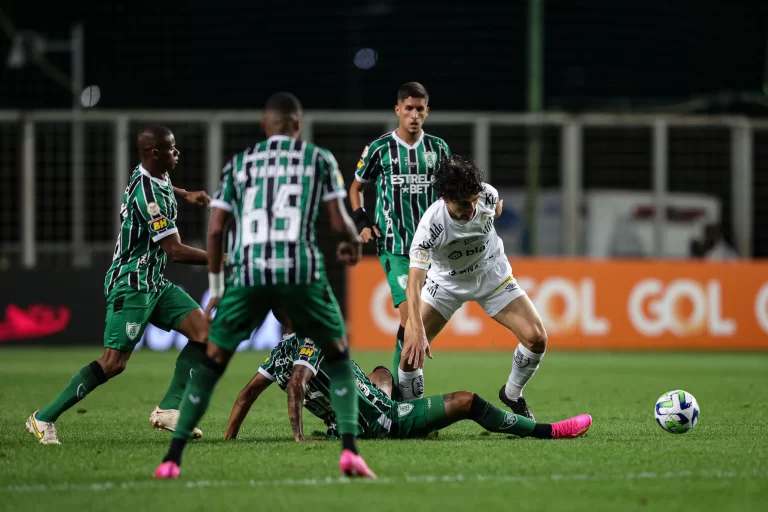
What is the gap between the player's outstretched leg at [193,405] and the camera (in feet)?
20.7

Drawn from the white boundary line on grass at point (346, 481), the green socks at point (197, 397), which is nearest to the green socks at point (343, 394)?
the white boundary line on grass at point (346, 481)

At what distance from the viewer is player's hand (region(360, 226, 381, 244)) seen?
957 centimetres

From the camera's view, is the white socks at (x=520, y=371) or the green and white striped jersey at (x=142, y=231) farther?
the white socks at (x=520, y=371)

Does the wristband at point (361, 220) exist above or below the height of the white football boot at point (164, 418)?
above

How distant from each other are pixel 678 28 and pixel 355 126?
917 cm

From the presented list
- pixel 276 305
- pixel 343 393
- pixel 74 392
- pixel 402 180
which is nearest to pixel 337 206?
pixel 276 305

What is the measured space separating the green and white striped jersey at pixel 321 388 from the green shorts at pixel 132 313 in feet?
2.89

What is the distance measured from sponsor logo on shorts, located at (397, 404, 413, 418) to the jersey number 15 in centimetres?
212

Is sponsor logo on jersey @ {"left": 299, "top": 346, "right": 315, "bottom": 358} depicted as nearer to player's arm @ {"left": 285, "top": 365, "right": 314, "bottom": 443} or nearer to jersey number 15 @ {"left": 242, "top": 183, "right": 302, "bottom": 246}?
player's arm @ {"left": 285, "top": 365, "right": 314, "bottom": 443}

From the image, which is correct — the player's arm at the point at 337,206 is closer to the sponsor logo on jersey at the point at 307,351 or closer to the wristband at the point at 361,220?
the sponsor logo on jersey at the point at 307,351

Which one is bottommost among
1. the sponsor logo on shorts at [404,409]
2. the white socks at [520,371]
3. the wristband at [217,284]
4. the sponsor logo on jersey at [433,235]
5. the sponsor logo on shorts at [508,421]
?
the sponsor logo on shorts at [508,421]

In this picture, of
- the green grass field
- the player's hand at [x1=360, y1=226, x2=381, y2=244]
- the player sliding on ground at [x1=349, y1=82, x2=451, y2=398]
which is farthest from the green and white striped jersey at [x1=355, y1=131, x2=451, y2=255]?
the green grass field

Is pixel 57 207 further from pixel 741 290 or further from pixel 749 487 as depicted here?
pixel 749 487

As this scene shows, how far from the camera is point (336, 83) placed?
101 ft
